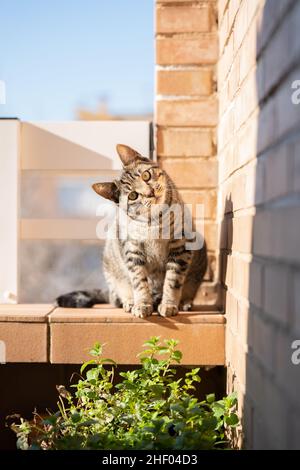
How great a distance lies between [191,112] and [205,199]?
1.39ft

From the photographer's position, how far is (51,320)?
227 centimetres

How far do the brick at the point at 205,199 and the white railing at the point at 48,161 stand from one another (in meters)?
0.31

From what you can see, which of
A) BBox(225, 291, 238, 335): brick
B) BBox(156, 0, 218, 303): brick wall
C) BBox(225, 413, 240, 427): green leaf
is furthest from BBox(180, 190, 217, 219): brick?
BBox(225, 413, 240, 427): green leaf

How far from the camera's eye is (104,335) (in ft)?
7.39

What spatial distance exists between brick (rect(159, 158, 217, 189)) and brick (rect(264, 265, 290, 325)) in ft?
4.66

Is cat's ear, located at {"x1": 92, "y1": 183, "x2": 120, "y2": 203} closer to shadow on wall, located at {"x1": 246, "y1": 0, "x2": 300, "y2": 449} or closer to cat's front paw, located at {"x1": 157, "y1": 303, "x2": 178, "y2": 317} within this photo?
cat's front paw, located at {"x1": 157, "y1": 303, "x2": 178, "y2": 317}

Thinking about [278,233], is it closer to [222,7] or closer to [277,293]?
[277,293]

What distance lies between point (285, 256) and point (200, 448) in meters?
0.54

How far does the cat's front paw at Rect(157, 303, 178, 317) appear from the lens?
2.28 metres

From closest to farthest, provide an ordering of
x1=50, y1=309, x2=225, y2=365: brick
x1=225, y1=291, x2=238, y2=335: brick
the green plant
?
the green plant < x1=225, y1=291, x2=238, y2=335: brick < x1=50, y1=309, x2=225, y2=365: brick

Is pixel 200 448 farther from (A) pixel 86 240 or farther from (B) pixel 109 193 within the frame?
(A) pixel 86 240

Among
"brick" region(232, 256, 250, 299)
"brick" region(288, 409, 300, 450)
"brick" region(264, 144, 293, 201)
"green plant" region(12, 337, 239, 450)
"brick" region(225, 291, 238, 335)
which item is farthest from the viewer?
"brick" region(225, 291, 238, 335)

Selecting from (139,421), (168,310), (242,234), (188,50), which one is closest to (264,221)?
(242,234)

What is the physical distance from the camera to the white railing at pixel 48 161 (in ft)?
8.89
